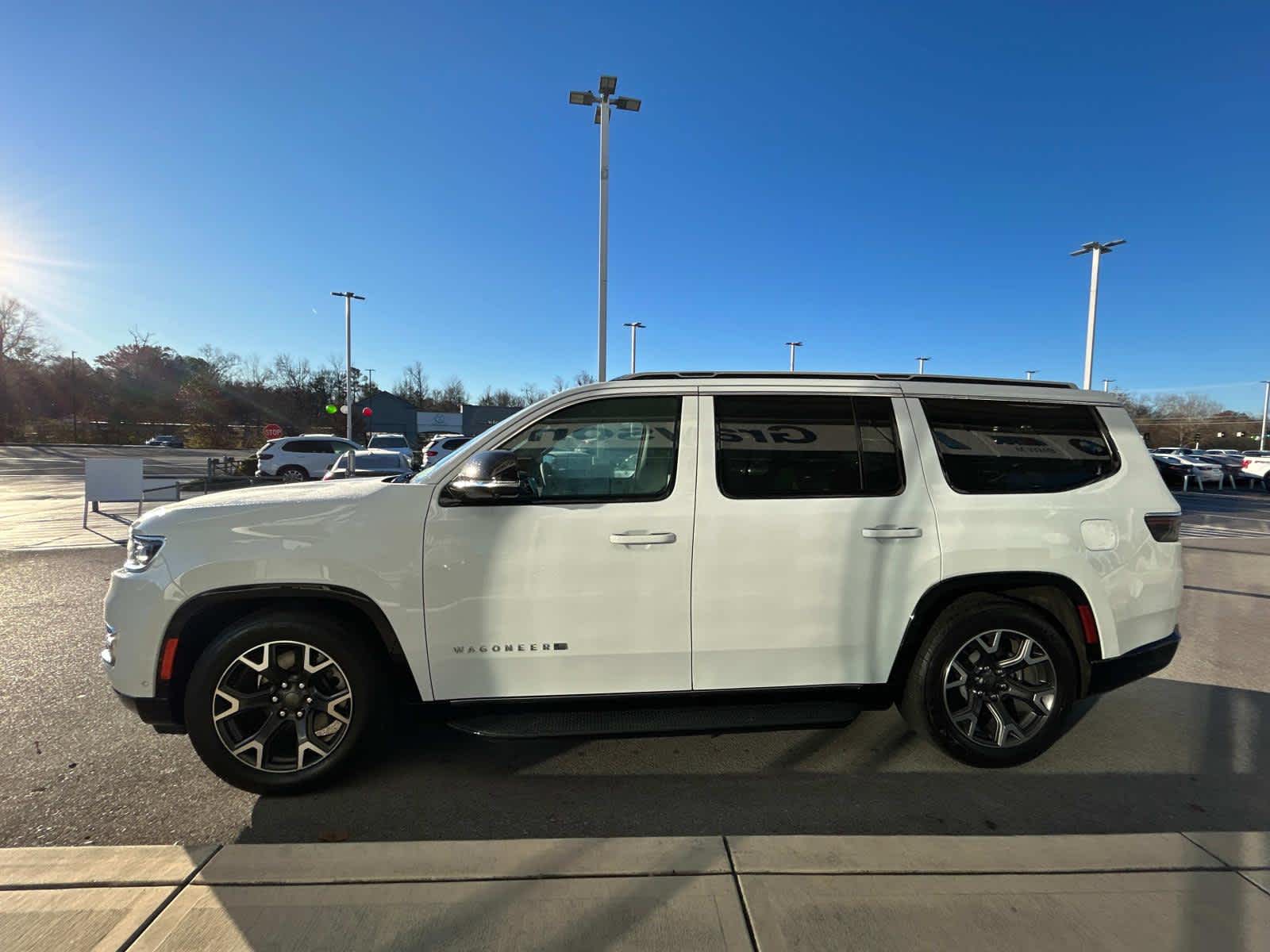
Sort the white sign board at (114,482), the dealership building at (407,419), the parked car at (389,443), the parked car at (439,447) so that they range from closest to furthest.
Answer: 1. the white sign board at (114,482)
2. the parked car at (439,447)
3. the parked car at (389,443)
4. the dealership building at (407,419)

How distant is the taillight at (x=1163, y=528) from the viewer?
3254 mm

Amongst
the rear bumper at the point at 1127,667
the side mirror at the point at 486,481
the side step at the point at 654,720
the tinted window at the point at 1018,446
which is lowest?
the side step at the point at 654,720

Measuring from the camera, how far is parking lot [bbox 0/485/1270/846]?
9.04 feet

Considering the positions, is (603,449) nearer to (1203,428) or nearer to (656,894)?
(656,894)

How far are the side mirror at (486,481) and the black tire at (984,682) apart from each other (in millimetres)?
2193

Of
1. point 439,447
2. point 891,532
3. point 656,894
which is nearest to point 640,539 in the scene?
point 891,532

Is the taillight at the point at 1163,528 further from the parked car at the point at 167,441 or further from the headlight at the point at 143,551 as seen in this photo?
the parked car at the point at 167,441

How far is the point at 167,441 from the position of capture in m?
58.9

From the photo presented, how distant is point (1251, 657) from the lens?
5035 millimetres

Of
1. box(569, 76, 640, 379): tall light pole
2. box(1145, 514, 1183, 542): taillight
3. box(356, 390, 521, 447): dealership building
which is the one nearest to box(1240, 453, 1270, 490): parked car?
box(569, 76, 640, 379): tall light pole

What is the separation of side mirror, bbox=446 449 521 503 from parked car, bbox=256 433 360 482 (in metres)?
22.1

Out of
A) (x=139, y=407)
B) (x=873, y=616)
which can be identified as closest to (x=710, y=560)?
(x=873, y=616)

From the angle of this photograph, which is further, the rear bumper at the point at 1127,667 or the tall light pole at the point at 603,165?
the tall light pole at the point at 603,165

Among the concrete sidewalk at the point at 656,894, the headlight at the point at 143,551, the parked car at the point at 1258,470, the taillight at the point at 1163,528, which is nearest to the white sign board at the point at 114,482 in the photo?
the headlight at the point at 143,551
